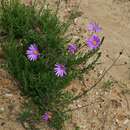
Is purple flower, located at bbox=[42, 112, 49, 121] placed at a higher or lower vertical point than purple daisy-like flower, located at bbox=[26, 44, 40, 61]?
lower

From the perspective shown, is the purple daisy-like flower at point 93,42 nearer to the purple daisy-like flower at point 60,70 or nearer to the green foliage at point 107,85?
the purple daisy-like flower at point 60,70

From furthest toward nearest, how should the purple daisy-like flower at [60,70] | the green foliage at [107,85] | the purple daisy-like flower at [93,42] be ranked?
the green foliage at [107,85], the purple daisy-like flower at [93,42], the purple daisy-like flower at [60,70]

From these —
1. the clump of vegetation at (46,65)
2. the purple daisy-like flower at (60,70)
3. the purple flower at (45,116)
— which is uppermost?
the purple daisy-like flower at (60,70)

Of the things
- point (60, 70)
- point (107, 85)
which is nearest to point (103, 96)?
point (107, 85)

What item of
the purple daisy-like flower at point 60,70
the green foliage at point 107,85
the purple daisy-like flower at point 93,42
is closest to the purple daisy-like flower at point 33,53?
the purple daisy-like flower at point 60,70

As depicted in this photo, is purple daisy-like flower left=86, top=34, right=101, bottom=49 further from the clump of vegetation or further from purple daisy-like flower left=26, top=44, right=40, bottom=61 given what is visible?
purple daisy-like flower left=26, top=44, right=40, bottom=61

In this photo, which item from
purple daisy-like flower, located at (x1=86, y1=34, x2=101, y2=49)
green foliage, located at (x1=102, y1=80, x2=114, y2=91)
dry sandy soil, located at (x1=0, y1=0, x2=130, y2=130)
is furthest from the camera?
green foliage, located at (x1=102, y1=80, x2=114, y2=91)

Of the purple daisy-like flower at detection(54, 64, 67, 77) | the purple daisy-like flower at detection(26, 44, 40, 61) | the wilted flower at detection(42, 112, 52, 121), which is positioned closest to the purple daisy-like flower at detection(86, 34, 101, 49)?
the purple daisy-like flower at detection(54, 64, 67, 77)

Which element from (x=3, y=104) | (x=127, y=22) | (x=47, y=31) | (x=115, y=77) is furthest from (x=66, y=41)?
(x=127, y=22)
